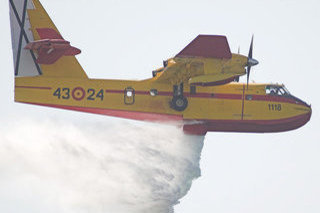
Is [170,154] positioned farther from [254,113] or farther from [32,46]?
[32,46]

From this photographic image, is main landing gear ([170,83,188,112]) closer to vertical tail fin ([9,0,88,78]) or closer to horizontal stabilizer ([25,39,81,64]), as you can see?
vertical tail fin ([9,0,88,78])

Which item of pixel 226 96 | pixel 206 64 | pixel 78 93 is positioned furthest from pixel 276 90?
pixel 78 93

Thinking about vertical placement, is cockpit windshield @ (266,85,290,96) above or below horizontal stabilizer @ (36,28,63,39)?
below

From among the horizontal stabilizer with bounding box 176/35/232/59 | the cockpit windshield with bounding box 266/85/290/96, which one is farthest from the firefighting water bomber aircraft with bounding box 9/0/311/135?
the horizontal stabilizer with bounding box 176/35/232/59

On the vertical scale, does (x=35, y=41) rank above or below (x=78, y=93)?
above

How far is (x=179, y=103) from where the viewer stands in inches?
2158

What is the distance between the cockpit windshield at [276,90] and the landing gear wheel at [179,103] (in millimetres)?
3718

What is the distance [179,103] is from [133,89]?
77.3 inches

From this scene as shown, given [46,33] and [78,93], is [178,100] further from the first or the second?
[46,33]

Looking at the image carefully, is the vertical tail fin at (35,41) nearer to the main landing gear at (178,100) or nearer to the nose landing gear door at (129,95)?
the nose landing gear door at (129,95)

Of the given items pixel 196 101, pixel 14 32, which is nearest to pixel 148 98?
pixel 196 101

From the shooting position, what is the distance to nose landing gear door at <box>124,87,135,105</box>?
54.8 m

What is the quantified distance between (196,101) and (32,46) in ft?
23.2

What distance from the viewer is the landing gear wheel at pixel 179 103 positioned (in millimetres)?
54812
